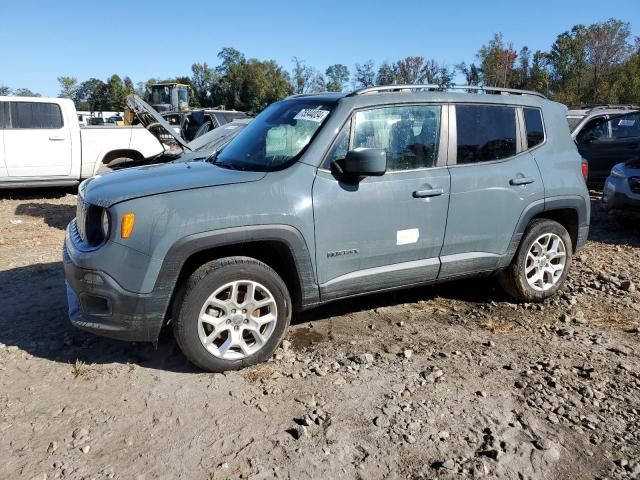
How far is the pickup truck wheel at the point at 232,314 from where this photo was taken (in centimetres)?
342

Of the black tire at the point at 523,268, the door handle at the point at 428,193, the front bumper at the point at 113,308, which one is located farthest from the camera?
the black tire at the point at 523,268

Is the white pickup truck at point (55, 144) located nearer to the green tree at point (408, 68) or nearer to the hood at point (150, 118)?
the hood at point (150, 118)

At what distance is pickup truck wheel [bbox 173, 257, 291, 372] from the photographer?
3.42 meters

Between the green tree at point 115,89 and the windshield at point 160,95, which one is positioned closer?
the windshield at point 160,95

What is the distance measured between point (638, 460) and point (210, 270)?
2.58 meters

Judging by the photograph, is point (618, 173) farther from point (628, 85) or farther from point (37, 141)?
point (628, 85)

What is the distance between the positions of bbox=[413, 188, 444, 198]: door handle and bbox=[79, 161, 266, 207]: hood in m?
1.15

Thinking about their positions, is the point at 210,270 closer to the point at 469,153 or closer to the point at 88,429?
the point at 88,429

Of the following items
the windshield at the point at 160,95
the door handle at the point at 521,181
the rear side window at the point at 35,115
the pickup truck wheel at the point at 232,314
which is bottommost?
the pickup truck wheel at the point at 232,314

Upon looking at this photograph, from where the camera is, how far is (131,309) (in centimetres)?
330

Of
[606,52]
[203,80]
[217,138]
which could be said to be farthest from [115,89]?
[217,138]

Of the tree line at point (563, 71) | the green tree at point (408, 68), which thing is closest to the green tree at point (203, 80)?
the tree line at point (563, 71)

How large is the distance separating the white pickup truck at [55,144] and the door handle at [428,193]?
7.61 metres

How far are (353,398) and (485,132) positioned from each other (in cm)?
245
